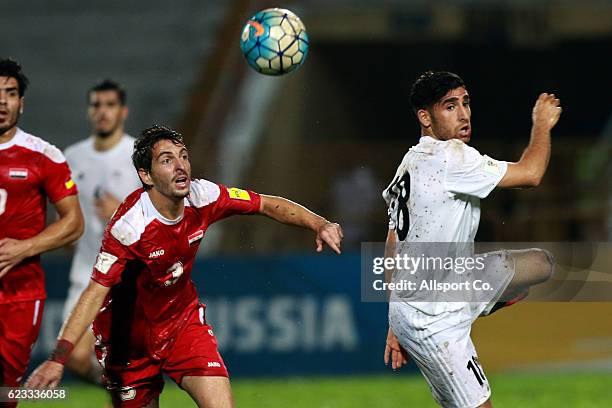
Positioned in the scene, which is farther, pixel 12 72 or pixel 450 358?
pixel 12 72

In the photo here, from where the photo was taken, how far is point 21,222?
23.2ft

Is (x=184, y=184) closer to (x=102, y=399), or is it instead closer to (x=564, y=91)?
(x=102, y=399)

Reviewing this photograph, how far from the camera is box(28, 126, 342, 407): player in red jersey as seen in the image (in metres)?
6.24

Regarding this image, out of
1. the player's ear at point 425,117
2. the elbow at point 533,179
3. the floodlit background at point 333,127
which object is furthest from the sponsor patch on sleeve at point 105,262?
the floodlit background at point 333,127

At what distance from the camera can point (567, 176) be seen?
1382 cm

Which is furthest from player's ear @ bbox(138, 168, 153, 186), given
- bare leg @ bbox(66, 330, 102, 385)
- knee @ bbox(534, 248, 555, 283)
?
bare leg @ bbox(66, 330, 102, 385)

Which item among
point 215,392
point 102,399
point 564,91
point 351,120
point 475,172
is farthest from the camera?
point 564,91

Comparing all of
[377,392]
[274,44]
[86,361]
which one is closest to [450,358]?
[274,44]

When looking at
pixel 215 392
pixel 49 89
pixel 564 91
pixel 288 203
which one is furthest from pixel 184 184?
pixel 564 91

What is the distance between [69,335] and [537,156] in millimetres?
2492

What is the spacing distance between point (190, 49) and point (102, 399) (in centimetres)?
807

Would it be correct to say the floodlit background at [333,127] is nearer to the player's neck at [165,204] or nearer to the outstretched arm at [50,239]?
the outstretched arm at [50,239]

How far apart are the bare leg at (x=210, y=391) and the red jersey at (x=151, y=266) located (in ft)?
0.91
